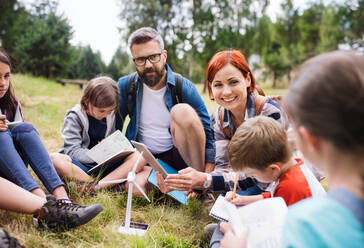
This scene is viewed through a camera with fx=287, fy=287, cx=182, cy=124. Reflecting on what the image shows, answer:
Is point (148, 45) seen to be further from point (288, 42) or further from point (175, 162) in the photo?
point (288, 42)

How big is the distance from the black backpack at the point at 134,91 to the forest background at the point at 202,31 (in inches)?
601

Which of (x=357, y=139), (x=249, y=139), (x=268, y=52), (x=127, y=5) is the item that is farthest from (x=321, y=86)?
(x=268, y=52)

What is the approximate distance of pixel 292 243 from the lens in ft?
2.53

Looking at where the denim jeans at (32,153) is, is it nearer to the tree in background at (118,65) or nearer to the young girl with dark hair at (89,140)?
the young girl with dark hair at (89,140)

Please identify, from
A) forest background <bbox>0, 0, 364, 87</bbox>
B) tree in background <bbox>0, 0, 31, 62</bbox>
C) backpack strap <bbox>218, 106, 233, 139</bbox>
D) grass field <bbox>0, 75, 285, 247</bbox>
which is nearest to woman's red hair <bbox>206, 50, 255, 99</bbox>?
backpack strap <bbox>218, 106, 233, 139</bbox>

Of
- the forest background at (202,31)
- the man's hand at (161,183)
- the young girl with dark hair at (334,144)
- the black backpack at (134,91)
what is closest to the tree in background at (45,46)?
the forest background at (202,31)

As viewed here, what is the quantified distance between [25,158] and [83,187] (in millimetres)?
462

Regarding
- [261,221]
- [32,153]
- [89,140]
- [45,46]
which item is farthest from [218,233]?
[45,46]

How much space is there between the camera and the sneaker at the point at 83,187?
2230 mm

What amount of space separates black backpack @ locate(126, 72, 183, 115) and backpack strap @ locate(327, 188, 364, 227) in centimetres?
214

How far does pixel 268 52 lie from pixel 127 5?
1168 centimetres

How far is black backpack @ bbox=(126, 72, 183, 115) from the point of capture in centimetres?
277

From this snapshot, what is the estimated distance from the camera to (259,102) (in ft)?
7.32

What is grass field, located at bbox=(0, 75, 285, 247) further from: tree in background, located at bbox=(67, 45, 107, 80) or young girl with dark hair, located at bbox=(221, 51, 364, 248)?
tree in background, located at bbox=(67, 45, 107, 80)
